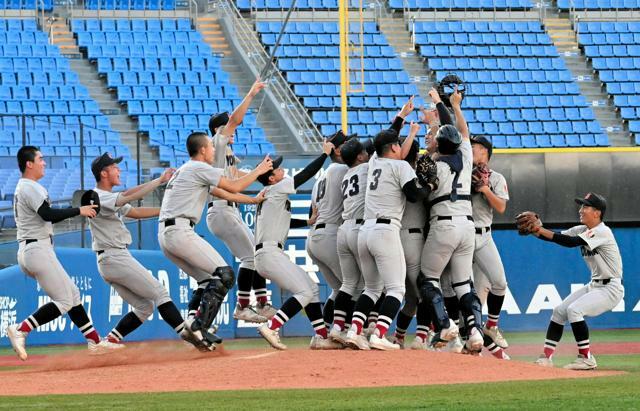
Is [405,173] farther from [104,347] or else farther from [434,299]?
[104,347]

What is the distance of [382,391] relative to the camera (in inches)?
358

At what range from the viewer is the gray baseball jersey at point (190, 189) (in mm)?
11281

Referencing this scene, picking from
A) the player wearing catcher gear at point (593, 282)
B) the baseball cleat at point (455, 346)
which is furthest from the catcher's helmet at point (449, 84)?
the baseball cleat at point (455, 346)

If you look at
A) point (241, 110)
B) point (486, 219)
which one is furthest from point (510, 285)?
point (241, 110)

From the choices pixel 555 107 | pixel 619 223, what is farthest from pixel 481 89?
pixel 619 223

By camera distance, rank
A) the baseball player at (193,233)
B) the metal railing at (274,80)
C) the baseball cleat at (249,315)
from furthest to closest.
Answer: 1. the metal railing at (274,80)
2. the baseball cleat at (249,315)
3. the baseball player at (193,233)

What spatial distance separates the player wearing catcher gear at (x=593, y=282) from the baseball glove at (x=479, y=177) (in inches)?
Answer: 23.3

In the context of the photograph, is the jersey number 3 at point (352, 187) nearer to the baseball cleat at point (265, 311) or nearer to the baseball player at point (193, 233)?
the baseball player at point (193, 233)

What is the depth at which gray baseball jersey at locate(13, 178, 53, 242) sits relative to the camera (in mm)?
11633

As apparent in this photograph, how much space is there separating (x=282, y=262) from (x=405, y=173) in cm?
158

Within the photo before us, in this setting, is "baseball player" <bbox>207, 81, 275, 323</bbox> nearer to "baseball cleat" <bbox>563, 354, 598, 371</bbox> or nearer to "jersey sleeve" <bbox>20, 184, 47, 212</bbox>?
"jersey sleeve" <bbox>20, 184, 47, 212</bbox>

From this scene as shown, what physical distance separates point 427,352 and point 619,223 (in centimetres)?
814

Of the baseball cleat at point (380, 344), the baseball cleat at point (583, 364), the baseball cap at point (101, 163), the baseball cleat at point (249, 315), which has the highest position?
the baseball cap at point (101, 163)

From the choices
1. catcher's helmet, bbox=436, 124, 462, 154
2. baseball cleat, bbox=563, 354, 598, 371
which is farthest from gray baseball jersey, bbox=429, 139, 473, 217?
baseball cleat, bbox=563, 354, 598, 371
